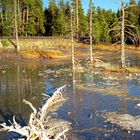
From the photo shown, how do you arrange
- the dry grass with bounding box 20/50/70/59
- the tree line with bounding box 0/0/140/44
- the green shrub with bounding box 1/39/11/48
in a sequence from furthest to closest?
the tree line with bounding box 0/0/140/44 < the green shrub with bounding box 1/39/11/48 < the dry grass with bounding box 20/50/70/59

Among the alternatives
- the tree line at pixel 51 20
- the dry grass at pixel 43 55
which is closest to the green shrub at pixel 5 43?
the dry grass at pixel 43 55

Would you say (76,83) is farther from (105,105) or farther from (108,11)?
(108,11)

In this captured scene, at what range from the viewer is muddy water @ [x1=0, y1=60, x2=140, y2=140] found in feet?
60.7

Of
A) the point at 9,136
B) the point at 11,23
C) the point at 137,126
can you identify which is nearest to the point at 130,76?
the point at 137,126

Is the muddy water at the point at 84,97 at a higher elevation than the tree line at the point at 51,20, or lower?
lower

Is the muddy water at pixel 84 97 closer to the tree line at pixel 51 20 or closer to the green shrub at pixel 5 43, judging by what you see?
the green shrub at pixel 5 43

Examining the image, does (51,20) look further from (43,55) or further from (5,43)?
(43,55)

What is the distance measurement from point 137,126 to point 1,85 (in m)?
18.1

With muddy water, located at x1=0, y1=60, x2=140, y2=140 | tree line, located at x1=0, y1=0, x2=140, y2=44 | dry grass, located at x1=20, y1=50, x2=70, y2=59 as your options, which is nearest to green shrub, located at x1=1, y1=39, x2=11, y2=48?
dry grass, located at x1=20, y1=50, x2=70, y2=59

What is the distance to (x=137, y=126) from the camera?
18.6m

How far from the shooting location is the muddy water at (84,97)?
18.5 m

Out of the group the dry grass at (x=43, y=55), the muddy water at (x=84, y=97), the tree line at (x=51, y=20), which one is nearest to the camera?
the muddy water at (x=84, y=97)

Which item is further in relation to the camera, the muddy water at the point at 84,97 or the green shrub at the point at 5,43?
the green shrub at the point at 5,43

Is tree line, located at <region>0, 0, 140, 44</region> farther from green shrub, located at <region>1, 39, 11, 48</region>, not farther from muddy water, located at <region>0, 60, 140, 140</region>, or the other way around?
muddy water, located at <region>0, 60, 140, 140</region>
